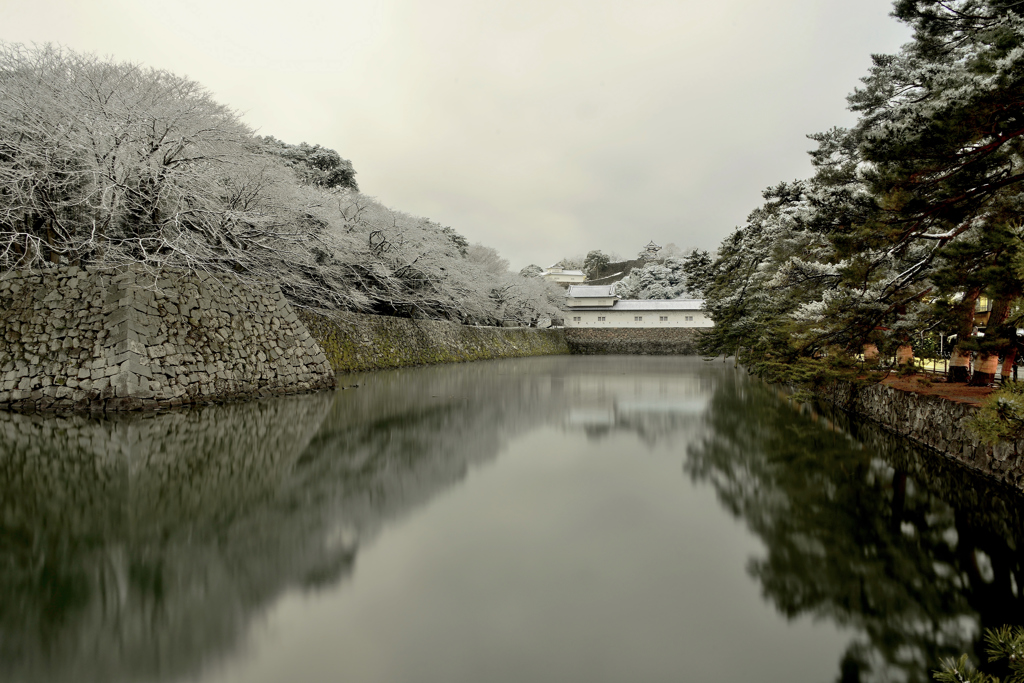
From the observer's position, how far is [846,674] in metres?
2.09

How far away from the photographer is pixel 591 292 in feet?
136

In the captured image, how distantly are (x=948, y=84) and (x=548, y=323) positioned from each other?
36.6m

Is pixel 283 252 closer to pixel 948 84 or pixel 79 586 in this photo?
pixel 79 586

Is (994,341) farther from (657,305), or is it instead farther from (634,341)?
(657,305)

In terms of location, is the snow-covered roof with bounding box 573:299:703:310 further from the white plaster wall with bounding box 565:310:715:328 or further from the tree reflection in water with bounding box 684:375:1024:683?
the tree reflection in water with bounding box 684:375:1024:683

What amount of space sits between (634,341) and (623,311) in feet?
9.28

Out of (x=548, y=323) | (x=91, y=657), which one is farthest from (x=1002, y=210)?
(x=548, y=323)

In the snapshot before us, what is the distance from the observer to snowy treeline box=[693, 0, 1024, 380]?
377cm

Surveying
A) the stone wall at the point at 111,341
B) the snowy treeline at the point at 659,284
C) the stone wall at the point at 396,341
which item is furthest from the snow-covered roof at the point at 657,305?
the stone wall at the point at 111,341

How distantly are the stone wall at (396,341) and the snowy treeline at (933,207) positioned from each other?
11940 millimetres

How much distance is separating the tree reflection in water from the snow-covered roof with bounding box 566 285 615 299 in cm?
3500

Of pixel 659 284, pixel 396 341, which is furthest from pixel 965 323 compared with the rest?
pixel 659 284

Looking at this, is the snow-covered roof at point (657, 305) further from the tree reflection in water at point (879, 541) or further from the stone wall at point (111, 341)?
the tree reflection in water at point (879, 541)

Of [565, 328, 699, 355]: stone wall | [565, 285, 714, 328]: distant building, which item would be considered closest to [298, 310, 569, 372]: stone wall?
[565, 328, 699, 355]: stone wall
